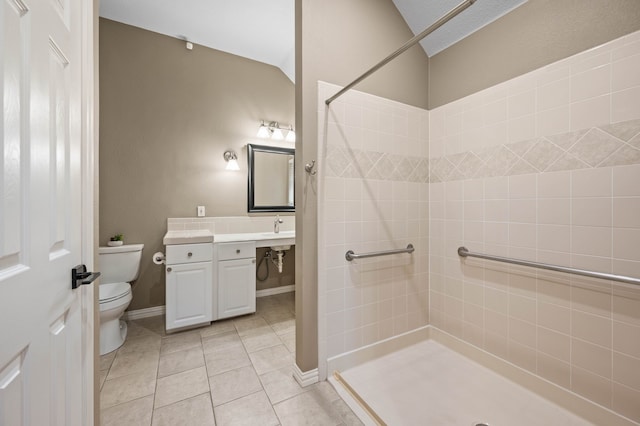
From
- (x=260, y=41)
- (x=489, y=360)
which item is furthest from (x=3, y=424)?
(x=260, y=41)

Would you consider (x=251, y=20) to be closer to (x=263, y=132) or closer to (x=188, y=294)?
(x=263, y=132)


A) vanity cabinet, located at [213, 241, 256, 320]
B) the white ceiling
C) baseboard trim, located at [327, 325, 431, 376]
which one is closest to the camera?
baseboard trim, located at [327, 325, 431, 376]

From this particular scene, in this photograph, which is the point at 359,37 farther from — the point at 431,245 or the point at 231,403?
the point at 231,403

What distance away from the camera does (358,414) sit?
4.38ft

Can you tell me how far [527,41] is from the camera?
1.51m

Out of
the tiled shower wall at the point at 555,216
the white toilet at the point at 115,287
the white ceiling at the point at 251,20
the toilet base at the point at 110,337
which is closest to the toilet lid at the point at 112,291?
the white toilet at the point at 115,287

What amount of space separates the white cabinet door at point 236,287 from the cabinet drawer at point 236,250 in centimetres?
4

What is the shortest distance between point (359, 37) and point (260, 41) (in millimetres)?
1404

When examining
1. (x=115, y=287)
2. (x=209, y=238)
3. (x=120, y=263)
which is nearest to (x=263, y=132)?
(x=209, y=238)

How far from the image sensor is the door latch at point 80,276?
85 centimetres

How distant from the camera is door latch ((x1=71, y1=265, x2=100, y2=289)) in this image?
2.79 ft

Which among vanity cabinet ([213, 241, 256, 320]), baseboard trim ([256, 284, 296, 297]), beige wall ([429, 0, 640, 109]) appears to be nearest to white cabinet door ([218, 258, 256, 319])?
vanity cabinet ([213, 241, 256, 320])

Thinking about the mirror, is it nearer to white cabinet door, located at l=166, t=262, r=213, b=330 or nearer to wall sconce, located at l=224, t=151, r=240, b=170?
wall sconce, located at l=224, t=151, r=240, b=170

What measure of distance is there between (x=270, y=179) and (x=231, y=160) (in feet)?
1.65
